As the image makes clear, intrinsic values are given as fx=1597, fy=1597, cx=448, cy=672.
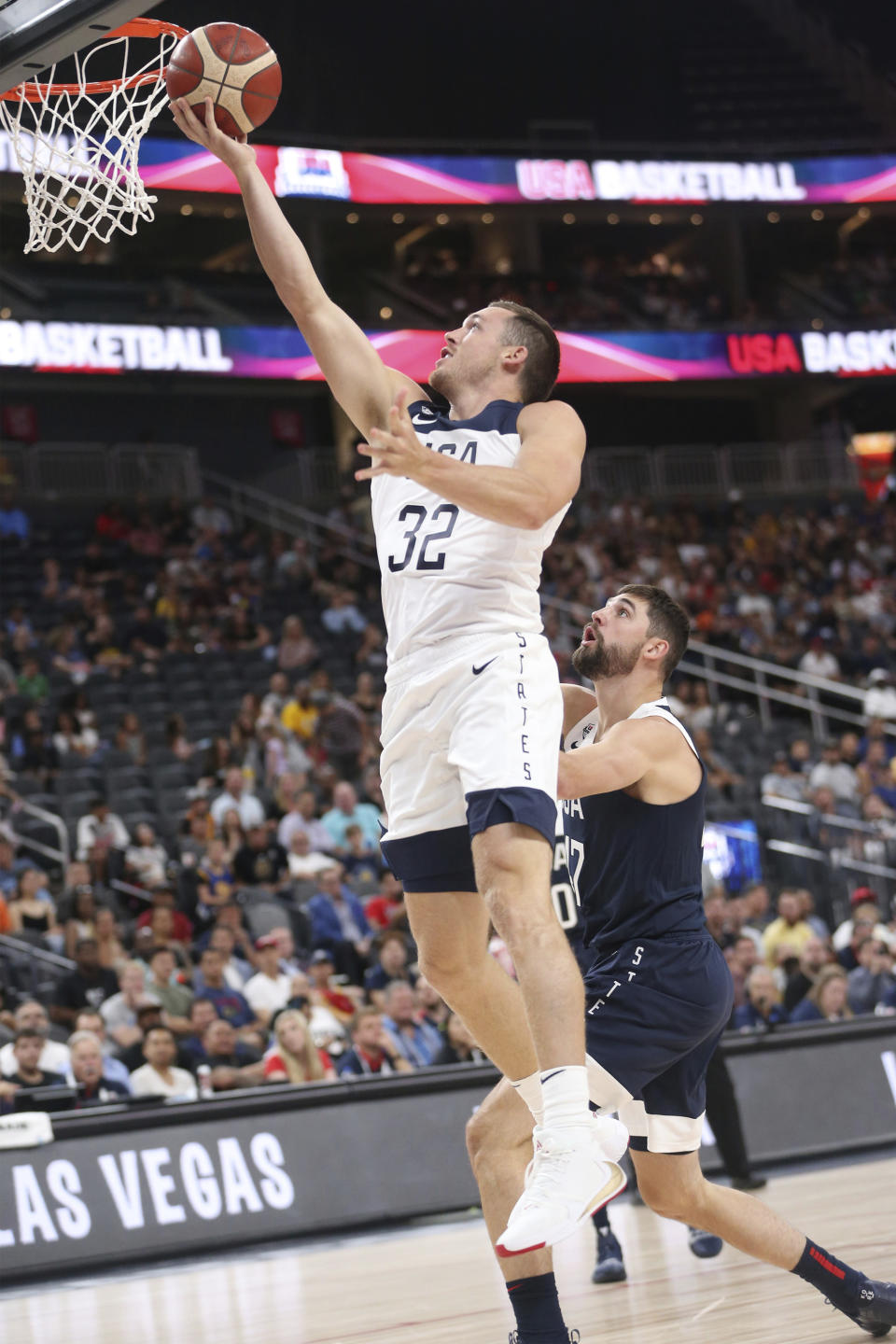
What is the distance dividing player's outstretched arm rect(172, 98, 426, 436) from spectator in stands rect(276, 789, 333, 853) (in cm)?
930

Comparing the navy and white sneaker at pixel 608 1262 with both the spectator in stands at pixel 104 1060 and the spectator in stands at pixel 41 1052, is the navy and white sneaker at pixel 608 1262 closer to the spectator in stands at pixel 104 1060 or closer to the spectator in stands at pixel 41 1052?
the spectator in stands at pixel 104 1060

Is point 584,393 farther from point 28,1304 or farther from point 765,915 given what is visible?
point 28,1304

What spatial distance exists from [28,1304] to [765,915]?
830 cm

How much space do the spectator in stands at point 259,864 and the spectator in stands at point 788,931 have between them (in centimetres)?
390

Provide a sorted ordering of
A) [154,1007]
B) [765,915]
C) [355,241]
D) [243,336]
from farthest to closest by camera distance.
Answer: [355,241]
[243,336]
[765,915]
[154,1007]

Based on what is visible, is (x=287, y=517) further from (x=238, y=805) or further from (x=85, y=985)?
(x=85, y=985)

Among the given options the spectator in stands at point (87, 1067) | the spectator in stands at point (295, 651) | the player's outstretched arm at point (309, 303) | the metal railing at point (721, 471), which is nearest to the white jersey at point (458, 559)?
the player's outstretched arm at point (309, 303)

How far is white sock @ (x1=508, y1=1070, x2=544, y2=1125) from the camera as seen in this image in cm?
405

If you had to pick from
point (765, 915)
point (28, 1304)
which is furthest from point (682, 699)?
point (28, 1304)

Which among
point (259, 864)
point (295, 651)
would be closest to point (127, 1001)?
point (259, 864)

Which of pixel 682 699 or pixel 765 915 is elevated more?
pixel 682 699

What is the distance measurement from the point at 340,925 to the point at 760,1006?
3.11 metres

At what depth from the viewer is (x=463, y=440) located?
4.10 m

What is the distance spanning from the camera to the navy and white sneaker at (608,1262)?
6.11 m
